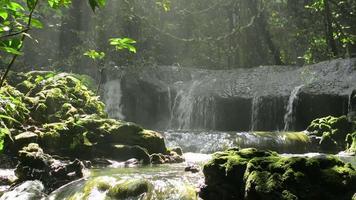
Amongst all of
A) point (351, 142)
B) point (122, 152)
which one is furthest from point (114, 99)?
point (351, 142)

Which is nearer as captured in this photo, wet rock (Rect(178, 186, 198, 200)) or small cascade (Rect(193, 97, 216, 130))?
wet rock (Rect(178, 186, 198, 200))

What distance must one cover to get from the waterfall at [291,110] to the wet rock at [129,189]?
36.2 feet

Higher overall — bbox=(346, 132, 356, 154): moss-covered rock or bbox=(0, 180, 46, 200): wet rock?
bbox=(346, 132, 356, 154): moss-covered rock

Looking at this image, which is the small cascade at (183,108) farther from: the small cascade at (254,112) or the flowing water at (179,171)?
the flowing water at (179,171)

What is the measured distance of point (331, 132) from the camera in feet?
46.6

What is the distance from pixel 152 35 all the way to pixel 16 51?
24916 millimetres

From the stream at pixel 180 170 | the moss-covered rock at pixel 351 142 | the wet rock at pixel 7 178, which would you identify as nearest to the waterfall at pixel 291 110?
the stream at pixel 180 170

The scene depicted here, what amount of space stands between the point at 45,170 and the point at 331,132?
9406mm

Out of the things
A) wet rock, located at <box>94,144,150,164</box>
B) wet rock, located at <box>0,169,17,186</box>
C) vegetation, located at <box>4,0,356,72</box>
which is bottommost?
wet rock, located at <box>0,169,17,186</box>

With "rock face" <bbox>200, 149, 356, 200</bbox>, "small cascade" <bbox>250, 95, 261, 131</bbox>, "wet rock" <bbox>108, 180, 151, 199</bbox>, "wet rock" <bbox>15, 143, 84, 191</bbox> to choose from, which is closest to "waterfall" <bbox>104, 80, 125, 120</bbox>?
"small cascade" <bbox>250, 95, 261, 131</bbox>

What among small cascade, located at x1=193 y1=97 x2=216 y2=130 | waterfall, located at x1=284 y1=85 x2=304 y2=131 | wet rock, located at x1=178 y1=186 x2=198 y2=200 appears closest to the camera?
wet rock, located at x1=178 y1=186 x2=198 y2=200

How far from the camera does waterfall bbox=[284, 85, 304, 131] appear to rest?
56.4 ft

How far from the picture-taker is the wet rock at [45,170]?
838 cm

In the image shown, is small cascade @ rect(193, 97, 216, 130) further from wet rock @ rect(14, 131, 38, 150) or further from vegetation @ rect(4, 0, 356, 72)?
wet rock @ rect(14, 131, 38, 150)
